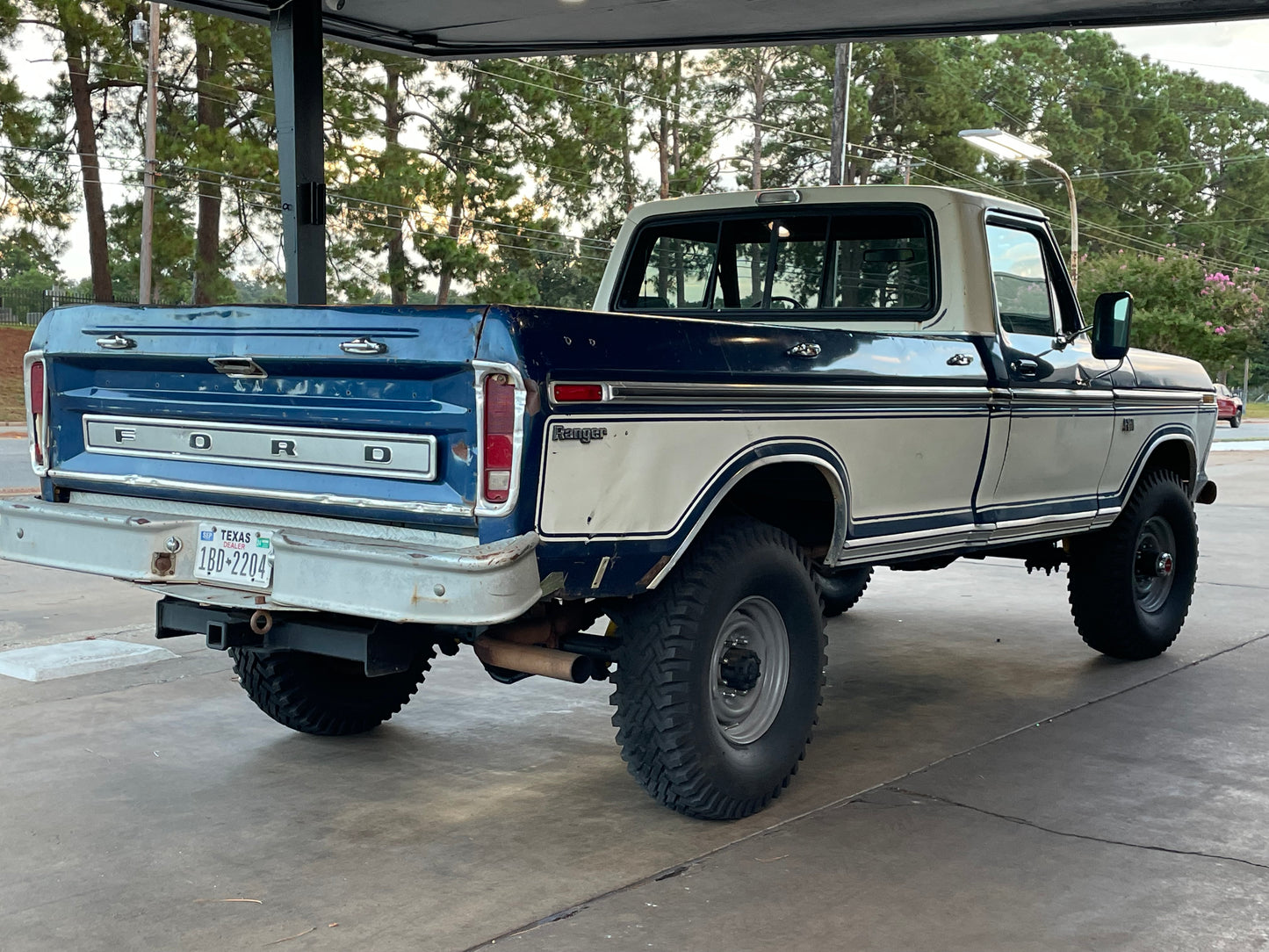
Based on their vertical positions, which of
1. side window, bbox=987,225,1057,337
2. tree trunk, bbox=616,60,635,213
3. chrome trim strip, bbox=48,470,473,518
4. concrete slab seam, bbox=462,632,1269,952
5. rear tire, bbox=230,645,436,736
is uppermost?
tree trunk, bbox=616,60,635,213

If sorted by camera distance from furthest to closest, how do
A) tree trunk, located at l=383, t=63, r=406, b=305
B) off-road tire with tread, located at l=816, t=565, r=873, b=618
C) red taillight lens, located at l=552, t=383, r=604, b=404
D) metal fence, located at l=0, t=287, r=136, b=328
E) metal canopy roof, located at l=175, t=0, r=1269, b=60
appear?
metal fence, located at l=0, t=287, r=136, b=328 < tree trunk, located at l=383, t=63, r=406, b=305 < metal canopy roof, located at l=175, t=0, r=1269, b=60 < off-road tire with tread, located at l=816, t=565, r=873, b=618 < red taillight lens, located at l=552, t=383, r=604, b=404

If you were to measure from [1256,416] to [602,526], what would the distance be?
5244cm

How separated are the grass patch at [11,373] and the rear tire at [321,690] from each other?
23.7m

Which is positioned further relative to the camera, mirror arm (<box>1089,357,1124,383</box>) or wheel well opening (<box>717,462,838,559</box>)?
mirror arm (<box>1089,357,1124,383</box>)

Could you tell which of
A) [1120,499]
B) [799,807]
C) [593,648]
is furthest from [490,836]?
[1120,499]

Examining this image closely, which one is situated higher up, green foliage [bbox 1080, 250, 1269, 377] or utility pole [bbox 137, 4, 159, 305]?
utility pole [bbox 137, 4, 159, 305]

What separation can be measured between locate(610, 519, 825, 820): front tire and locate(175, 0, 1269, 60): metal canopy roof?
4.98 metres

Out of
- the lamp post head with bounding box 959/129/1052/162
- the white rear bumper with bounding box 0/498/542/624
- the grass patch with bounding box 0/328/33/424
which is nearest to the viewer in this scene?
the white rear bumper with bounding box 0/498/542/624

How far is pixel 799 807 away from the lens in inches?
183

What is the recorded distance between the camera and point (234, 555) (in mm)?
4125

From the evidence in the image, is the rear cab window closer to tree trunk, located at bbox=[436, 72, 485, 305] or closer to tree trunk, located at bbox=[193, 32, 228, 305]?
tree trunk, located at bbox=[193, 32, 228, 305]

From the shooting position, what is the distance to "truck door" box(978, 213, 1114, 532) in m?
5.77

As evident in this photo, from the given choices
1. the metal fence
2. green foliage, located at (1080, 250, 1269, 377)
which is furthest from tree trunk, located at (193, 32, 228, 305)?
green foliage, located at (1080, 250, 1269, 377)

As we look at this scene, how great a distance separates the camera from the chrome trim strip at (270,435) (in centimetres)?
385
